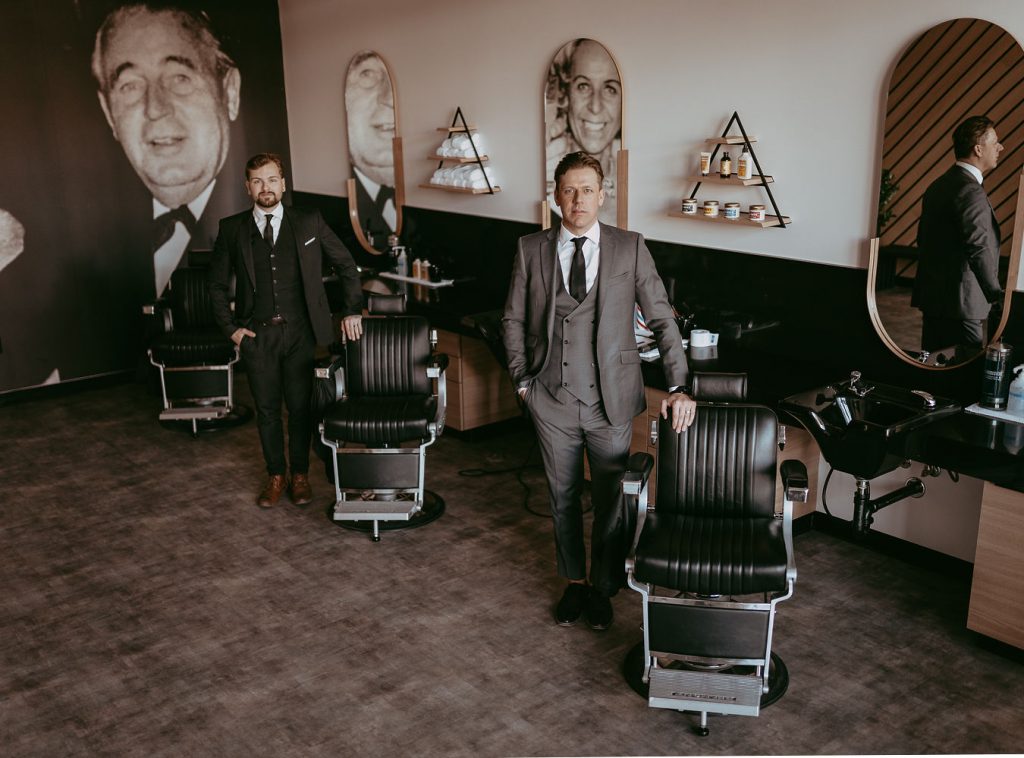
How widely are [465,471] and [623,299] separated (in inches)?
81.2

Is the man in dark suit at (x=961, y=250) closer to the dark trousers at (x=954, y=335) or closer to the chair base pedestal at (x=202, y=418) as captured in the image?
the dark trousers at (x=954, y=335)

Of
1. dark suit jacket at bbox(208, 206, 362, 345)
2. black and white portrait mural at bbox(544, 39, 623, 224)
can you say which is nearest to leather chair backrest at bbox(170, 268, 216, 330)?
dark suit jacket at bbox(208, 206, 362, 345)

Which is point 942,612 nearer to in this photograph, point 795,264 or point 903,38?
point 795,264

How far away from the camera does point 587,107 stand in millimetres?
4891

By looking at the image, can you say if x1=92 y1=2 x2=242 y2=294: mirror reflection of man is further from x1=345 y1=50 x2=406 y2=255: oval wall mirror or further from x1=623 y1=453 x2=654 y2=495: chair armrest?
x1=623 y1=453 x2=654 y2=495: chair armrest

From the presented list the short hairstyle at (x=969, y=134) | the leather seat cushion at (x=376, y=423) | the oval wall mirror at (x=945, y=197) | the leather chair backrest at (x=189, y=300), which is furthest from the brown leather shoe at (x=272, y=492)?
the short hairstyle at (x=969, y=134)

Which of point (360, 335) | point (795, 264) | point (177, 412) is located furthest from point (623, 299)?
point (177, 412)

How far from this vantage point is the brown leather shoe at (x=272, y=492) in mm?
4648

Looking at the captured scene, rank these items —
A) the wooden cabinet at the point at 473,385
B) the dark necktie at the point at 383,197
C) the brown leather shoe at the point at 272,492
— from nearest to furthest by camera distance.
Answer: the brown leather shoe at the point at 272,492, the wooden cabinet at the point at 473,385, the dark necktie at the point at 383,197

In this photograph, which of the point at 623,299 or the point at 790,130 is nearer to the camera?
the point at 623,299

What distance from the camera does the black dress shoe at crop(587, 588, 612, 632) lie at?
347 cm

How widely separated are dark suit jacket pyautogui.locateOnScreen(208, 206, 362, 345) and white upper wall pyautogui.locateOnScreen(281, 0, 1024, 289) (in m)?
1.40

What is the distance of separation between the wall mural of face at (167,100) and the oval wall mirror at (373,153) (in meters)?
1.04

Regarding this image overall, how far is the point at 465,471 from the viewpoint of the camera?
198 inches
